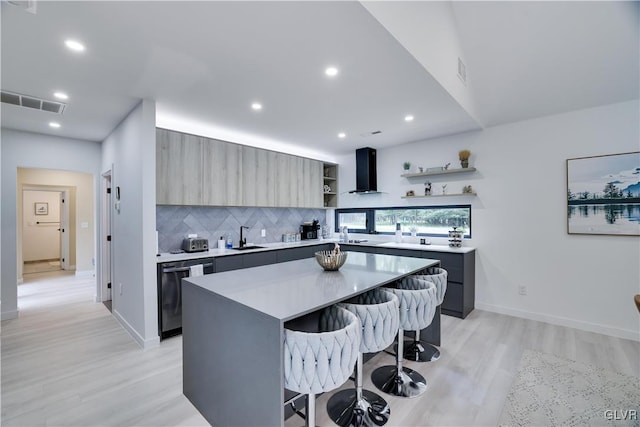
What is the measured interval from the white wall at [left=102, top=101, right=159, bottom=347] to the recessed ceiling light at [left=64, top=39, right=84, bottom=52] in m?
0.91

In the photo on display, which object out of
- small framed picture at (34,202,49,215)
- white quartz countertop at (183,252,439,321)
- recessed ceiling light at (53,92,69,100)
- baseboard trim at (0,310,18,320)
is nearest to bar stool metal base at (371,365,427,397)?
white quartz countertop at (183,252,439,321)

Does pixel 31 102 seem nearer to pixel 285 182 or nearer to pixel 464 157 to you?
pixel 285 182

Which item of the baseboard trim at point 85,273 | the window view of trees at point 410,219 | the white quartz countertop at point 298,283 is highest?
the window view of trees at point 410,219

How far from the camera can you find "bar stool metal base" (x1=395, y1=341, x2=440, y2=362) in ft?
8.73

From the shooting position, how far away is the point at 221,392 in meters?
1.77

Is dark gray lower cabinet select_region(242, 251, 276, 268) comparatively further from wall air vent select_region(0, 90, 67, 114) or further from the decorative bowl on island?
wall air vent select_region(0, 90, 67, 114)

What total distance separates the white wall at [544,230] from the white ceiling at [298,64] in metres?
0.27

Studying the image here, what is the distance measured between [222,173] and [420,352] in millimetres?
3192

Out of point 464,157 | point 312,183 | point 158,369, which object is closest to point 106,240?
point 158,369

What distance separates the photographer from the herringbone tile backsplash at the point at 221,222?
377 centimetres

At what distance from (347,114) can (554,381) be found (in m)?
3.16

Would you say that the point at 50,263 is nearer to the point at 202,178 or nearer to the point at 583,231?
the point at 202,178

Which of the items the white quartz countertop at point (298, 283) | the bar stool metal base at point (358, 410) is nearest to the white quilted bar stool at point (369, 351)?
the bar stool metal base at point (358, 410)

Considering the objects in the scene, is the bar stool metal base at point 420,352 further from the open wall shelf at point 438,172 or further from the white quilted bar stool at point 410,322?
the open wall shelf at point 438,172
